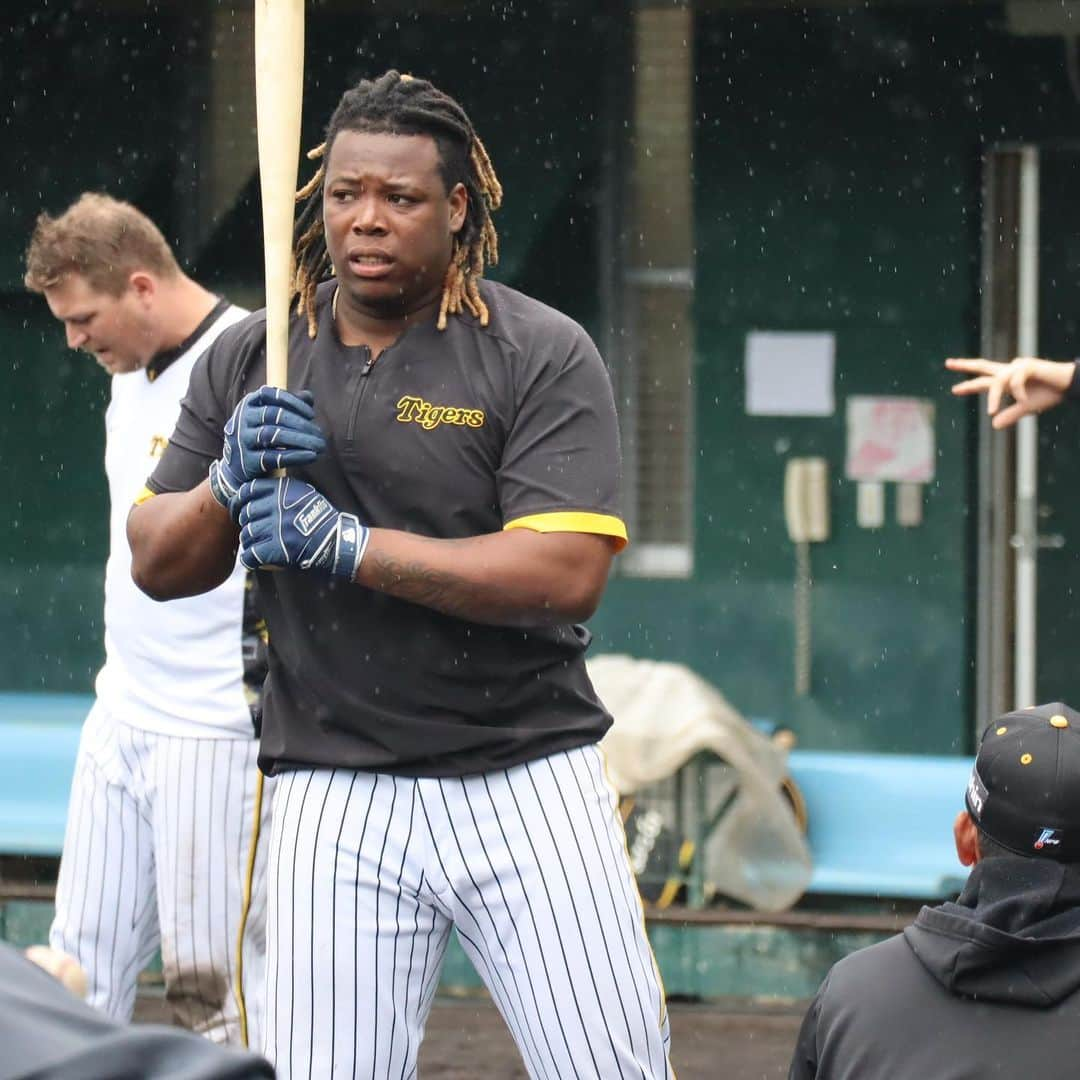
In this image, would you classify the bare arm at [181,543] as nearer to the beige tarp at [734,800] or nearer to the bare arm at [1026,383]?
the bare arm at [1026,383]

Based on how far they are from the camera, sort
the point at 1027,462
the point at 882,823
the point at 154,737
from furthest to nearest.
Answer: the point at 1027,462
the point at 882,823
the point at 154,737

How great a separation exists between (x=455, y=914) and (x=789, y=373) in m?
4.25

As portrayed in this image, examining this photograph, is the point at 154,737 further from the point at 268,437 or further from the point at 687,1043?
the point at 687,1043

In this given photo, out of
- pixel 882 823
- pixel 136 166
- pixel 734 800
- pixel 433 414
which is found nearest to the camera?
pixel 433 414

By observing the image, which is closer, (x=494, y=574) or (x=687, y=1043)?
(x=494, y=574)

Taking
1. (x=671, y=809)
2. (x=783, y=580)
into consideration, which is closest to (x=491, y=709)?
(x=671, y=809)

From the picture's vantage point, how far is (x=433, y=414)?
9.52ft

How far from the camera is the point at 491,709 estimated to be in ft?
9.59

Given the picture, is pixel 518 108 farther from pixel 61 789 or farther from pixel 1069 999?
pixel 1069 999

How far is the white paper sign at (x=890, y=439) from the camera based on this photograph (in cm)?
687

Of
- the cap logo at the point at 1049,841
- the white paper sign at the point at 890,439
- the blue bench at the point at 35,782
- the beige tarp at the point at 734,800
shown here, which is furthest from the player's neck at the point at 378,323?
the white paper sign at the point at 890,439

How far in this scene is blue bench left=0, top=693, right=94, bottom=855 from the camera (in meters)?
5.94

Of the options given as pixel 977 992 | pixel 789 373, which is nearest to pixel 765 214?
pixel 789 373

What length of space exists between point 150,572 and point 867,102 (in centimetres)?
437
